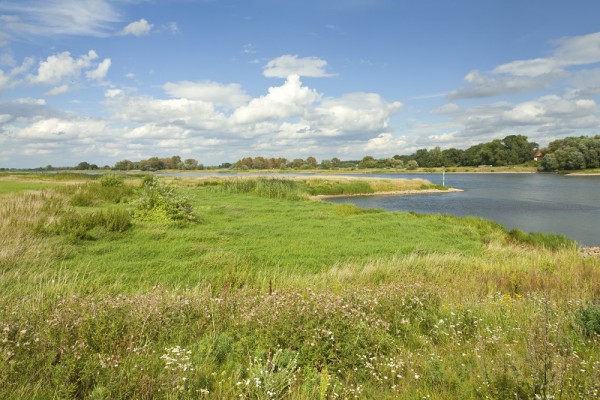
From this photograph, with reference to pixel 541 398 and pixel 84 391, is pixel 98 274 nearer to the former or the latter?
pixel 84 391

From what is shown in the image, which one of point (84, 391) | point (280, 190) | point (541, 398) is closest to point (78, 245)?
point (84, 391)

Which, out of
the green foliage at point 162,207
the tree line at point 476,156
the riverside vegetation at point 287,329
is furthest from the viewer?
the tree line at point 476,156

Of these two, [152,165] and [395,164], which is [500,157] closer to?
[395,164]

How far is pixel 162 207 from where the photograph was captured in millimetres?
19594

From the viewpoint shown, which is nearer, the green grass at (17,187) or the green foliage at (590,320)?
the green foliage at (590,320)

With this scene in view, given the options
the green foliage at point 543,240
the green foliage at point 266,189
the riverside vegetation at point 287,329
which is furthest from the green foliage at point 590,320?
the green foliage at point 266,189

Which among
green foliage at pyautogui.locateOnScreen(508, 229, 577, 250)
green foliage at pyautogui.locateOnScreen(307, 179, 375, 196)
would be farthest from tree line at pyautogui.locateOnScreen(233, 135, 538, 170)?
green foliage at pyautogui.locateOnScreen(508, 229, 577, 250)

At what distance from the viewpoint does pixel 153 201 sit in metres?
20.1

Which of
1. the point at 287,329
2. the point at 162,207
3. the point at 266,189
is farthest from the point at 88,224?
the point at 266,189

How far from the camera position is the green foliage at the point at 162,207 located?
19.1 metres

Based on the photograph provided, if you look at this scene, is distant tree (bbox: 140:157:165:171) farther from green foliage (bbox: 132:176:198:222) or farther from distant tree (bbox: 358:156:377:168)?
green foliage (bbox: 132:176:198:222)

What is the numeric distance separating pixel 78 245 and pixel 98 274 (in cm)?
434

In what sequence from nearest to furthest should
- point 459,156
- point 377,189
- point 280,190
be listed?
point 280,190
point 377,189
point 459,156

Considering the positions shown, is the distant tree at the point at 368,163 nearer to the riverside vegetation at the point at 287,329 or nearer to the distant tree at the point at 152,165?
the distant tree at the point at 152,165
